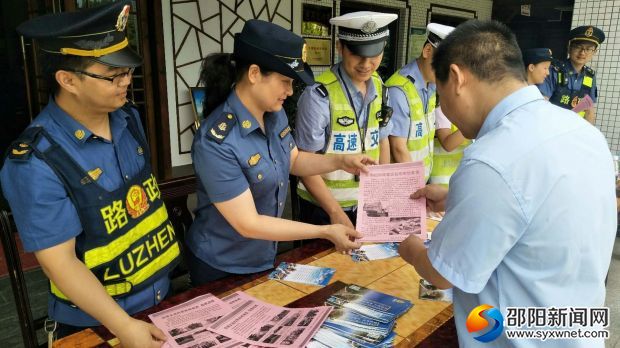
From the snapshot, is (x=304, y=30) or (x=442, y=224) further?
(x=304, y=30)

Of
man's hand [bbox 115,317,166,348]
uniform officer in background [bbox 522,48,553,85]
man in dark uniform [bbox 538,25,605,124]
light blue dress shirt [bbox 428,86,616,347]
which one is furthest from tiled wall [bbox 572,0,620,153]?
man's hand [bbox 115,317,166,348]

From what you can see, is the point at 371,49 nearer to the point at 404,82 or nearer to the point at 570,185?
the point at 404,82

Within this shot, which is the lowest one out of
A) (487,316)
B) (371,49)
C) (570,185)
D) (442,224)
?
(487,316)

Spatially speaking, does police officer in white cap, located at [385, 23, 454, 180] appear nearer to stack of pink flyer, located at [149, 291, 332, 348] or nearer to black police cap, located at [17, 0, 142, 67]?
stack of pink flyer, located at [149, 291, 332, 348]

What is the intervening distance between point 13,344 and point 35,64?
2.32 meters

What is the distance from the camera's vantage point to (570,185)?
879 mm

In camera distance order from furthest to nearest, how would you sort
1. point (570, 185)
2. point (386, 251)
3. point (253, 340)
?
point (386, 251), point (253, 340), point (570, 185)

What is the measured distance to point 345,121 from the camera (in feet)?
7.28

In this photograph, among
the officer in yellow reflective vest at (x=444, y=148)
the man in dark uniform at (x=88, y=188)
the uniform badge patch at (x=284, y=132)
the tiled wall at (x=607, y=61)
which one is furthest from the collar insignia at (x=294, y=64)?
the tiled wall at (x=607, y=61)

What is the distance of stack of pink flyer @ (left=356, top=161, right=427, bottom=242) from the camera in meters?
1.66

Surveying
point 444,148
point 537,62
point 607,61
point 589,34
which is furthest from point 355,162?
point 607,61

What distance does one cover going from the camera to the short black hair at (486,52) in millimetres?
984

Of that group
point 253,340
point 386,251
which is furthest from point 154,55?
point 253,340

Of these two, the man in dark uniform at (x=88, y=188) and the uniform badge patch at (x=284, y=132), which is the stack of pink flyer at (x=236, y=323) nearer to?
the man in dark uniform at (x=88, y=188)
